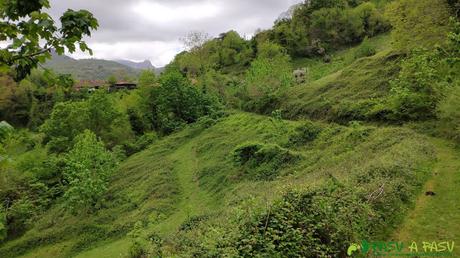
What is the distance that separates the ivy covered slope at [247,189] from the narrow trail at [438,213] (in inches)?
16.0

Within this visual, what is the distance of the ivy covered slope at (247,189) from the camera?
29.7 ft

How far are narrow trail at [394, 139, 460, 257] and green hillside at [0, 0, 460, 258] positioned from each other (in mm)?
60

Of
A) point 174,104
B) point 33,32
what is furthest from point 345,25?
point 33,32

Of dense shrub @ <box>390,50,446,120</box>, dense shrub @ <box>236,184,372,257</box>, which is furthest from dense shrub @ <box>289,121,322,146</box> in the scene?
dense shrub @ <box>236,184,372,257</box>

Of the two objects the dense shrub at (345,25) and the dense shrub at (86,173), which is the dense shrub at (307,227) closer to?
the dense shrub at (86,173)

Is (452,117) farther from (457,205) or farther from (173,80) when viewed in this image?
(173,80)

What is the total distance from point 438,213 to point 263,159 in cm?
1581

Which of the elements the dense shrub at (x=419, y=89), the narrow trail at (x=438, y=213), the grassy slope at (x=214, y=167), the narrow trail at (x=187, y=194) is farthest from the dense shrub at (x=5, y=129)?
the dense shrub at (x=419, y=89)

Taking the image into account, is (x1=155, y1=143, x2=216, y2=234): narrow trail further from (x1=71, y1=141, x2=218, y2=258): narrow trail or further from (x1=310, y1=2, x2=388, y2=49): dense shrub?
(x1=310, y1=2, x2=388, y2=49): dense shrub

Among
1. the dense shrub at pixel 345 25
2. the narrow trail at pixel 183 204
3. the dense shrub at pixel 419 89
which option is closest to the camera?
the dense shrub at pixel 419 89

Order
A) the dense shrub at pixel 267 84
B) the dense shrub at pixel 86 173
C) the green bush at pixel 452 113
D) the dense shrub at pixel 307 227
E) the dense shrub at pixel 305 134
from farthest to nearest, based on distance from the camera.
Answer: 1. the dense shrub at pixel 267 84
2. the dense shrub at pixel 86 173
3. the dense shrub at pixel 305 134
4. the green bush at pixel 452 113
5. the dense shrub at pixel 307 227

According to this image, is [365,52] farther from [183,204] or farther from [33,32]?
[33,32]

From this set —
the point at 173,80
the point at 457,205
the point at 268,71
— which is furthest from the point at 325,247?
the point at 173,80

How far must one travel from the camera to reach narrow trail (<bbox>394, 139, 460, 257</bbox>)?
1030 centimetres
